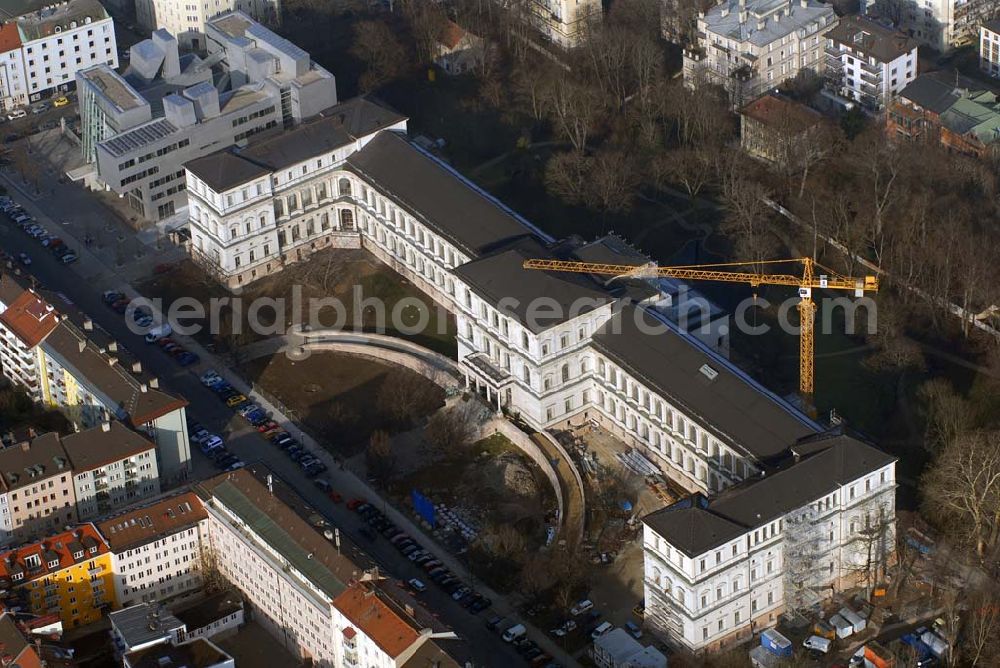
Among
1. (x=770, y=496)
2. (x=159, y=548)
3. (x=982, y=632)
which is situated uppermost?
(x=770, y=496)

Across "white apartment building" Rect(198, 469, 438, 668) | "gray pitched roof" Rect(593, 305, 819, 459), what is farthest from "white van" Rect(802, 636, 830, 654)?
"white apartment building" Rect(198, 469, 438, 668)

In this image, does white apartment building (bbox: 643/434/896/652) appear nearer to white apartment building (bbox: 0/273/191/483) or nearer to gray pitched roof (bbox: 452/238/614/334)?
gray pitched roof (bbox: 452/238/614/334)

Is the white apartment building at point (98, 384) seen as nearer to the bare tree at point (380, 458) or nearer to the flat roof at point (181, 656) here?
the bare tree at point (380, 458)

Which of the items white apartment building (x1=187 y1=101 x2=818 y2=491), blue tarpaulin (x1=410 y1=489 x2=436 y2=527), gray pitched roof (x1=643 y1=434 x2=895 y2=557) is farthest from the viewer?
blue tarpaulin (x1=410 y1=489 x2=436 y2=527)

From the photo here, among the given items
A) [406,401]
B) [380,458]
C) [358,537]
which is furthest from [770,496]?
[406,401]

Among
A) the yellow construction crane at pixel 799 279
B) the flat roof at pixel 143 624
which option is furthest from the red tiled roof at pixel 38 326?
the yellow construction crane at pixel 799 279

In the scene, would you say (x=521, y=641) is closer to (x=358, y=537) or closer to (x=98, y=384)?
(x=358, y=537)
